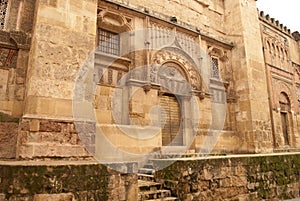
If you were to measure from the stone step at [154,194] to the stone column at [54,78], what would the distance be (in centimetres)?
167

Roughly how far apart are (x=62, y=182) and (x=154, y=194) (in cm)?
164

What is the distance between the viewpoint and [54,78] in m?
4.65

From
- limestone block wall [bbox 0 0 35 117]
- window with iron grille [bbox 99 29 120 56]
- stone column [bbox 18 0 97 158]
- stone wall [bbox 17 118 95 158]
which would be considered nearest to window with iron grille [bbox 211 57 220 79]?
window with iron grille [bbox 99 29 120 56]

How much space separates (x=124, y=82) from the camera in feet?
20.9

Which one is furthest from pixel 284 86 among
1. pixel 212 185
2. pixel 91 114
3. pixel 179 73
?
pixel 91 114

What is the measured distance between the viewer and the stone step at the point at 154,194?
11.3 ft

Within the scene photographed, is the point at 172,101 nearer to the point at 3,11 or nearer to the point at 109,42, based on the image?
the point at 109,42

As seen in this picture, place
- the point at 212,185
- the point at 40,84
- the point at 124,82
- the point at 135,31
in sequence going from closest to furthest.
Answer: the point at 212,185
the point at 40,84
the point at 124,82
the point at 135,31

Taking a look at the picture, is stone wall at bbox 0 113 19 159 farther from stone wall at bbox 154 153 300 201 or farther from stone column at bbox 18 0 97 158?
stone wall at bbox 154 153 300 201

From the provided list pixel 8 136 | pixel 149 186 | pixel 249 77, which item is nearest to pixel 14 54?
pixel 8 136

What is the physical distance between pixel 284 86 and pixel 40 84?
37.1ft

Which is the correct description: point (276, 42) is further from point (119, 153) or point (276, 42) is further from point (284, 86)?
point (119, 153)

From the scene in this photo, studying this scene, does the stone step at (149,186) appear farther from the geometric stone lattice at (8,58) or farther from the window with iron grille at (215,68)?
the window with iron grille at (215,68)

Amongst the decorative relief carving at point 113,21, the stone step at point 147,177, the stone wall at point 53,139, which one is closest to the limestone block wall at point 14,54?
the stone wall at point 53,139
